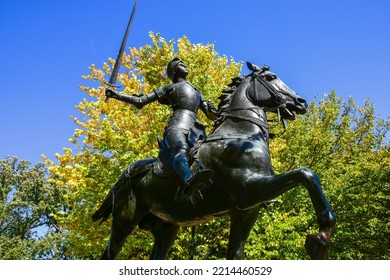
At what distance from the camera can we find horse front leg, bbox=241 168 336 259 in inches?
179

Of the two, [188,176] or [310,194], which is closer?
[310,194]

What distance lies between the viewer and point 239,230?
5820 mm

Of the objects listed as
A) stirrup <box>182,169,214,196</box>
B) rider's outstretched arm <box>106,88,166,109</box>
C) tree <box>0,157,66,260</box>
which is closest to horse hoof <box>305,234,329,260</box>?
stirrup <box>182,169,214,196</box>

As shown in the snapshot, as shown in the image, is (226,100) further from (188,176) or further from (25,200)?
(25,200)

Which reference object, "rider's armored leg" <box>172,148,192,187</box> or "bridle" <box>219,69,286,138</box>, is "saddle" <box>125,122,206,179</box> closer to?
"rider's armored leg" <box>172,148,192,187</box>

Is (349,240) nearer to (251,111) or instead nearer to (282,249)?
(282,249)

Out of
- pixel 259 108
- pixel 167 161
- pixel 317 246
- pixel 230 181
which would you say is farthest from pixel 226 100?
pixel 317 246

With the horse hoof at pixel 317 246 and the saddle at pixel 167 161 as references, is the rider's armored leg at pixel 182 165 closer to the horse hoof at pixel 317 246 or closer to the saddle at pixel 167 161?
the saddle at pixel 167 161

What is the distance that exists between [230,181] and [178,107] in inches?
59.8

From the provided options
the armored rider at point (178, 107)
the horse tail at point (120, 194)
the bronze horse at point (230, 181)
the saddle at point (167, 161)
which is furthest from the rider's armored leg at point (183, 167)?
the horse tail at point (120, 194)

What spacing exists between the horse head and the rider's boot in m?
1.32

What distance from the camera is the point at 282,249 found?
1655 centimetres
